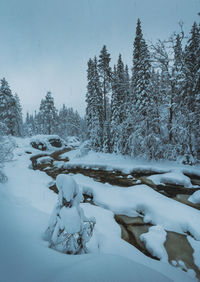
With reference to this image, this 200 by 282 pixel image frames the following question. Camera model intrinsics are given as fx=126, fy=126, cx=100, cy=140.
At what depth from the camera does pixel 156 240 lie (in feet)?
13.1

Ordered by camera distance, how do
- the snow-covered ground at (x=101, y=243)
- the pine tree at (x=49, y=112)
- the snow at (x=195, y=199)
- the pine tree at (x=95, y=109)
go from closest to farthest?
the snow-covered ground at (x=101, y=243)
the snow at (x=195, y=199)
the pine tree at (x=95, y=109)
the pine tree at (x=49, y=112)

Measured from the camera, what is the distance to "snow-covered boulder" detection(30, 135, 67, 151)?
23.9 meters

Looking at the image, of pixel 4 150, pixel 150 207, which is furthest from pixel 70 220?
pixel 4 150

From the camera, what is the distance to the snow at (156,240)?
3.58 m

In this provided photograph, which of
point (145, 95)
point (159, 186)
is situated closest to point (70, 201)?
point (159, 186)

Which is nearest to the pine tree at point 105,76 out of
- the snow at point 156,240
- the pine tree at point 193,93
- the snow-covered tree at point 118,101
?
Result: the snow-covered tree at point 118,101

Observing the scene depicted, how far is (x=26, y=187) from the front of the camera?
7.59m

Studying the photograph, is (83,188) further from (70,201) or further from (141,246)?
(70,201)

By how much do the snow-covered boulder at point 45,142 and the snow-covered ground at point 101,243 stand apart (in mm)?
18216

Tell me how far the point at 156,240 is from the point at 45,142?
24.3 m

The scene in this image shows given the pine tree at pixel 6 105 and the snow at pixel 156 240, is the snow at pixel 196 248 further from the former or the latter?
the pine tree at pixel 6 105

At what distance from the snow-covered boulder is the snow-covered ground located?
1822cm

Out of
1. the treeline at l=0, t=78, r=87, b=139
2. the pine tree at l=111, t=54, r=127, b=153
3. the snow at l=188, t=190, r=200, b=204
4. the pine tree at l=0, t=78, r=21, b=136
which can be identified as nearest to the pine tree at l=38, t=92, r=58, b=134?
the treeline at l=0, t=78, r=87, b=139

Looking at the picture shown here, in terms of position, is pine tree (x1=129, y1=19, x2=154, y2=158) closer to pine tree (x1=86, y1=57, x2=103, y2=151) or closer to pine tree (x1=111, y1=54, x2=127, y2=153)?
pine tree (x1=111, y1=54, x2=127, y2=153)
